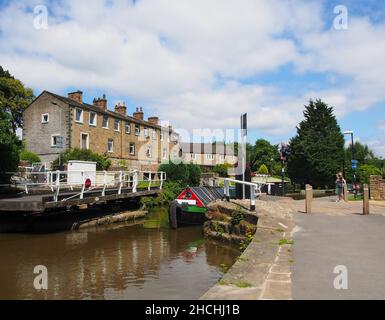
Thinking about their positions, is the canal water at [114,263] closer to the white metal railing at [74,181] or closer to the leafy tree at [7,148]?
the white metal railing at [74,181]

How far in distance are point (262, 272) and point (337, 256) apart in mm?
1855

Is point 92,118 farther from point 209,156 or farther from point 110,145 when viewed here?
point 209,156

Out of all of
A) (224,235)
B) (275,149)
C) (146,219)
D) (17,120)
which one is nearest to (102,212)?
(146,219)

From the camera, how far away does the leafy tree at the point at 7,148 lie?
51.0 ft

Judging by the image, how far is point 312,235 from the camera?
27.8ft

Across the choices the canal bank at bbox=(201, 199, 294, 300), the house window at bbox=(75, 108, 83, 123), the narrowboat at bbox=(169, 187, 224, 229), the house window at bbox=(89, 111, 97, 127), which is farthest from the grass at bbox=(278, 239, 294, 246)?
the house window at bbox=(89, 111, 97, 127)

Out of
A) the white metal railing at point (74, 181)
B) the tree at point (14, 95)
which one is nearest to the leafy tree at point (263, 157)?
the tree at point (14, 95)

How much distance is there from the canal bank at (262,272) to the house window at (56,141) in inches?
1091

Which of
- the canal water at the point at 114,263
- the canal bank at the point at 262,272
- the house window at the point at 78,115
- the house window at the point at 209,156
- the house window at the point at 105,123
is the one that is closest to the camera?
the canal bank at the point at 262,272

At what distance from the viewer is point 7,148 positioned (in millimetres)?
16359

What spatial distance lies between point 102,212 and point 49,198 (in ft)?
15.6

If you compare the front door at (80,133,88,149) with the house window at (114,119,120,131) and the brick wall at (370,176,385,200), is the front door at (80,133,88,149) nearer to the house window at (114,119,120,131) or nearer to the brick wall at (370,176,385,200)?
the house window at (114,119,120,131)

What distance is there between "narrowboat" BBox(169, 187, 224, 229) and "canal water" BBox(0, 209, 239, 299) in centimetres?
54

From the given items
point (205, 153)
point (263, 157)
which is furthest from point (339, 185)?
point (263, 157)
